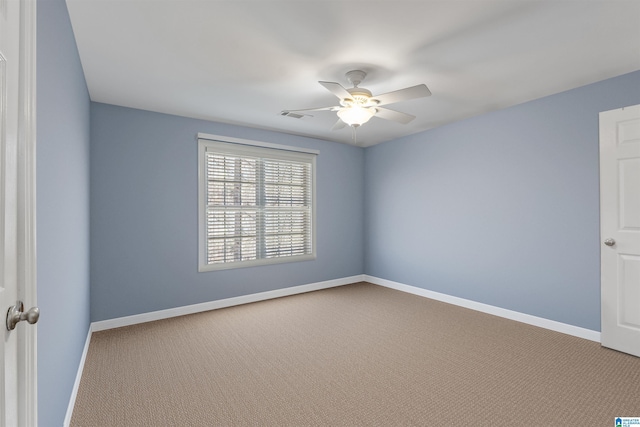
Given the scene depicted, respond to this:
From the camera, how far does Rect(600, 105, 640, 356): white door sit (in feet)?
9.41

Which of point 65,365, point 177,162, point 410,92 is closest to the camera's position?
point 65,365

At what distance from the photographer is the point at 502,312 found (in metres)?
3.95

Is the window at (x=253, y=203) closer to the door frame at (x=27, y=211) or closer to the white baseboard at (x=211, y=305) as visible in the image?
the white baseboard at (x=211, y=305)

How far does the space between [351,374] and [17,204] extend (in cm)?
235

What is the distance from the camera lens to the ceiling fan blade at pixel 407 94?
2486mm

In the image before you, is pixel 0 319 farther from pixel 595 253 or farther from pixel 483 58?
pixel 595 253

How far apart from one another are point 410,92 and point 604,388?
2608mm

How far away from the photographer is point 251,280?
4.64 meters

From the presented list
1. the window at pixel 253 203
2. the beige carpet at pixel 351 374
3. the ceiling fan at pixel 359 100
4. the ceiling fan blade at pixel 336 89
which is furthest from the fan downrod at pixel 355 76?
the beige carpet at pixel 351 374

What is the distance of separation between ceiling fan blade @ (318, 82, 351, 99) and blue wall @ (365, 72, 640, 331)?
7.77 feet

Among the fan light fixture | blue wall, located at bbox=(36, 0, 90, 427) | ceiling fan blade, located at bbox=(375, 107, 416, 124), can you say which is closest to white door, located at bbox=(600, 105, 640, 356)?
ceiling fan blade, located at bbox=(375, 107, 416, 124)

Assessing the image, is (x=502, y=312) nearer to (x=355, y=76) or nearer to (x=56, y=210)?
(x=355, y=76)

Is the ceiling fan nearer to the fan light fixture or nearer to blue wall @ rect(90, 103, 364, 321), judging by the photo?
the fan light fixture

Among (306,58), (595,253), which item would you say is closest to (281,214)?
(306,58)
